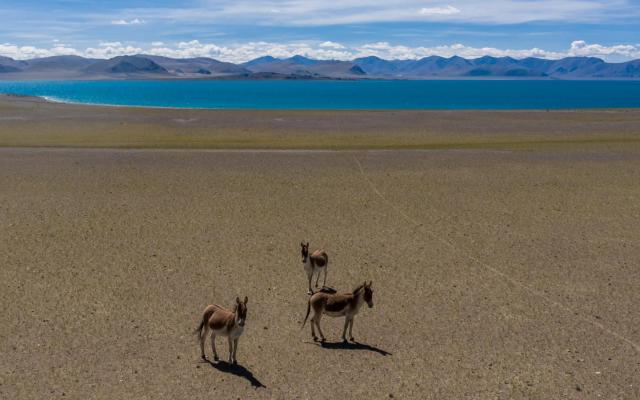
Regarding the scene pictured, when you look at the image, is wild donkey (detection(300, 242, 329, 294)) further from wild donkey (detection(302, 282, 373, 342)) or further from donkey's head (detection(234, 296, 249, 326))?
donkey's head (detection(234, 296, 249, 326))

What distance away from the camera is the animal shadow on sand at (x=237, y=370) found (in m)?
12.8

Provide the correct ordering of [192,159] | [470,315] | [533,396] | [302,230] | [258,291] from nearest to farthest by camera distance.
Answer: [533,396], [470,315], [258,291], [302,230], [192,159]

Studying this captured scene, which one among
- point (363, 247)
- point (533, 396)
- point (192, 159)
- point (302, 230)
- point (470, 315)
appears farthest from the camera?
point (192, 159)

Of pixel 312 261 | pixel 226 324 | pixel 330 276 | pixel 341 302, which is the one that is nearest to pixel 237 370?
pixel 226 324

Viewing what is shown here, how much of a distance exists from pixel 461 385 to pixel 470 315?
3729mm

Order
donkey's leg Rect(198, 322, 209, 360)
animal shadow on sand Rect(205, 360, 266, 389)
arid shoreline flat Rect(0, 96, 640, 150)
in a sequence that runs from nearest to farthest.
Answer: animal shadow on sand Rect(205, 360, 266, 389) → donkey's leg Rect(198, 322, 209, 360) → arid shoreline flat Rect(0, 96, 640, 150)

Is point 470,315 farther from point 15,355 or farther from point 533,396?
point 15,355

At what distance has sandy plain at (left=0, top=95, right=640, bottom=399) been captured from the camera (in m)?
13.1

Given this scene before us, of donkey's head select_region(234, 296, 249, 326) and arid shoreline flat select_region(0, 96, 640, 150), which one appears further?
arid shoreline flat select_region(0, 96, 640, 150)

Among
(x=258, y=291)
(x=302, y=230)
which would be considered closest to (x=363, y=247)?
(x=302, y=230)

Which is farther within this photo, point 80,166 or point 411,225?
point 80,166

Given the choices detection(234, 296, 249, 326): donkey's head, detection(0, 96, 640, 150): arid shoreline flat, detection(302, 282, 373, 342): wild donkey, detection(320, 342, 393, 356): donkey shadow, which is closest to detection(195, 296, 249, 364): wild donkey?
detection(234, 296, 249, 326): donkey's head

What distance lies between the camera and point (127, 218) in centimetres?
2572

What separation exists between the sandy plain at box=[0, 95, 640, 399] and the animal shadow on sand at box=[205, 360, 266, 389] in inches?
2.8
